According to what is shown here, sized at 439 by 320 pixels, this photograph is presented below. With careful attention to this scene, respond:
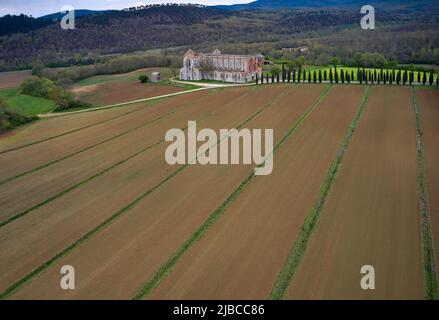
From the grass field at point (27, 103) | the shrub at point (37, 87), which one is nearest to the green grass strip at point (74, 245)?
the grass field at point (27, 103)

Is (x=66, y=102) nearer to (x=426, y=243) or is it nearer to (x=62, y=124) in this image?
(x=62, y=124)

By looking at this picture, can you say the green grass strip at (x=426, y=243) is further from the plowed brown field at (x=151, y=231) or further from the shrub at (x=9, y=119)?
the shrub at (x=9, y=119)

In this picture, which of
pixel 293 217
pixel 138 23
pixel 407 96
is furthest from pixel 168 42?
pixel 293 217

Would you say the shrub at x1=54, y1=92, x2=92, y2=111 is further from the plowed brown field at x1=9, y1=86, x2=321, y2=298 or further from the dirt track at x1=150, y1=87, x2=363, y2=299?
the dirt track at x1=150, y1=87, x2=363, y2=299

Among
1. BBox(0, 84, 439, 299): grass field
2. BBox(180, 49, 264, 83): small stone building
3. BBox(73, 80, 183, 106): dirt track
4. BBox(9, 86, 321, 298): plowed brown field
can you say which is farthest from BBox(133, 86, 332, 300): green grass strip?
BBox(180, 49, 264, 83): small stone building

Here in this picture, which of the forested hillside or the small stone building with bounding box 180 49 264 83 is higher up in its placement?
the forested hillside
